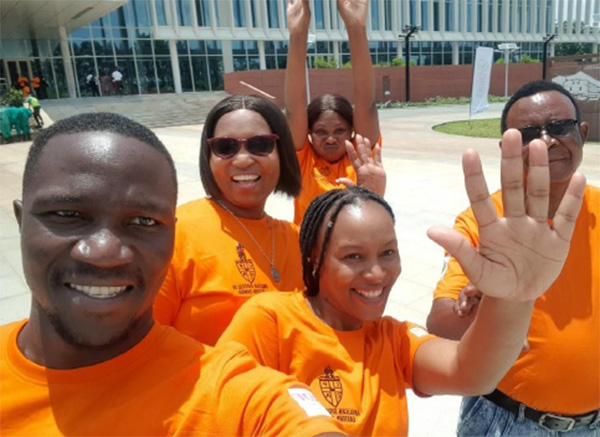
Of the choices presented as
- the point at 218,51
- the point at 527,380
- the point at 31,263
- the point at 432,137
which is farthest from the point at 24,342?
the point at 218,51

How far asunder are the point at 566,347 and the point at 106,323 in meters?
1.56

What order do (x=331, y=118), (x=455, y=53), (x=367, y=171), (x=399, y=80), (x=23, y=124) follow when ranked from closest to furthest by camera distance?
(x=367, y=171) < (x=331, y=118) < (x=23, y=124) < (x=399, y=80) < (x=455, y=53)

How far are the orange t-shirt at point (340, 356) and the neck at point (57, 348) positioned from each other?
1.31 feet

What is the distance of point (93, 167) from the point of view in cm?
95

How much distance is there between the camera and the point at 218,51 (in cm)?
3161

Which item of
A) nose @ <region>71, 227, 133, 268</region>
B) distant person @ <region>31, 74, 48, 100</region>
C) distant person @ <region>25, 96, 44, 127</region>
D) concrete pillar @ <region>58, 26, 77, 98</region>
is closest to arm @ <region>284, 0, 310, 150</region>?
nose @ <region>71, 227, 133, 268</region>

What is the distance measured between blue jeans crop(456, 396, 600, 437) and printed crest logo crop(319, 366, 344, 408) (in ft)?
2.74

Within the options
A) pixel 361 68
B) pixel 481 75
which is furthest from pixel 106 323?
pixel 481 75

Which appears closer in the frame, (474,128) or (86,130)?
(86,130)

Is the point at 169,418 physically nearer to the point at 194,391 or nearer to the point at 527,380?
the point at 194,391

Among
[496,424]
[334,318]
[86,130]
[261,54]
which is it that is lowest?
[496,424]

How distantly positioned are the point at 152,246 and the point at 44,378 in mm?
363

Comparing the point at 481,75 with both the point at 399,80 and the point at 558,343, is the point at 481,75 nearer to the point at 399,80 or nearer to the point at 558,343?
the point at 558,343

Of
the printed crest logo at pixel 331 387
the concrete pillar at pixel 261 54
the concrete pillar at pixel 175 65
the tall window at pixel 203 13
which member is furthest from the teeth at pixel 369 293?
the concrete pillar at pixel 261 54
